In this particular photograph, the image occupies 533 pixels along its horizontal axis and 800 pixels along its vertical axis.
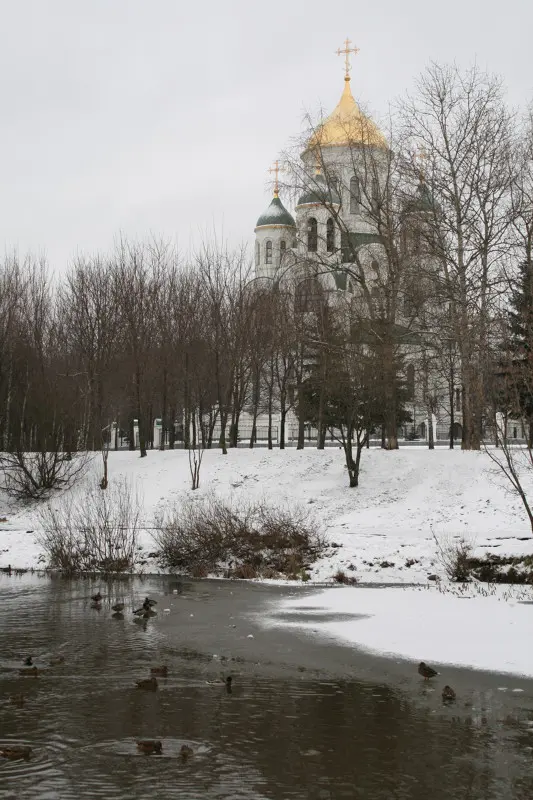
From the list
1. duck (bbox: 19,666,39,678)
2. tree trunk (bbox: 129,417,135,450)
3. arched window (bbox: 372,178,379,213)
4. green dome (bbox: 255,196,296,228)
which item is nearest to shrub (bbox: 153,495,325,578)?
duck (bbox: 19,666,39,678)

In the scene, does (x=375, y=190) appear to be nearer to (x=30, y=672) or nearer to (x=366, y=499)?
(x=366, y=499)

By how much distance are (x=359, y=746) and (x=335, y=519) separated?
20815 mm

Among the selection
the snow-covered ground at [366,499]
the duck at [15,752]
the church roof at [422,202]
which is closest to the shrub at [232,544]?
the snow-covered ground at [366,499]

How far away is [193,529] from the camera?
23.7 meters

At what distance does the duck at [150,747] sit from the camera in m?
8.65

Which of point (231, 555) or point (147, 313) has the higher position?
point (147, 313)

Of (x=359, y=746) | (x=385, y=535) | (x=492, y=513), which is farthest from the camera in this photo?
(x=492, y=513)

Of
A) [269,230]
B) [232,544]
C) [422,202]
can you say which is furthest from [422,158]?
[269,230]

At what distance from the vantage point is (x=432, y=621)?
15.5 metres

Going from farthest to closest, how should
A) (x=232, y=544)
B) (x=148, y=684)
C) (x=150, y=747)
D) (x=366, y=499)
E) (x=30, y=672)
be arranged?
1. (x=366, y=499)
2. (x=232, y=544)
3. (x=30, y=672)
4. (x=148, y=684)
5. (x=150, y=747)

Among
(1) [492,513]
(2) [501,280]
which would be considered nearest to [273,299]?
(2) [501,280]

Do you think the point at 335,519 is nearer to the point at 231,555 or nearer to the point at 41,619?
the point at 231,555

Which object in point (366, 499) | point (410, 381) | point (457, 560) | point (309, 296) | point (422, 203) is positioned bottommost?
point (457, 560)

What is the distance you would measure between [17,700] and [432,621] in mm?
7279
